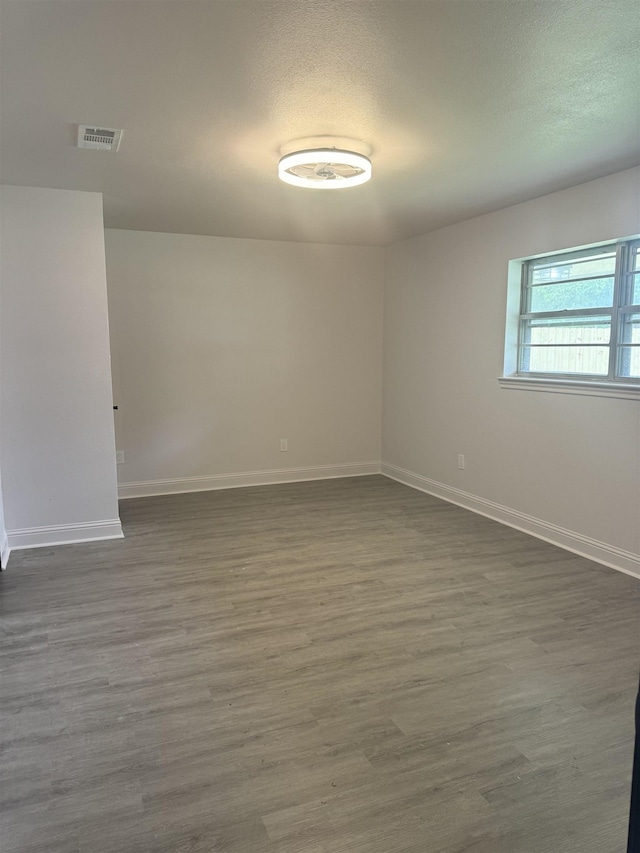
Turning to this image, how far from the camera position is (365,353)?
6074 millimetres

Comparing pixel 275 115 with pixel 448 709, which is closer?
pixel 448 709

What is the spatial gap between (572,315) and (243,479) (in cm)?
338

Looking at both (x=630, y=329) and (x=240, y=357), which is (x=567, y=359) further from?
(x=240, y=357)

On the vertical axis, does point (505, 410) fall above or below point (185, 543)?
above

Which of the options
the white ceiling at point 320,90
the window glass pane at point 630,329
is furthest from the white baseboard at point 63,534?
the window glass pane at point 630,329

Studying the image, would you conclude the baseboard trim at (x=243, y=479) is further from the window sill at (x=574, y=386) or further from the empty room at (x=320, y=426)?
the window sill at (x=574, y=386)

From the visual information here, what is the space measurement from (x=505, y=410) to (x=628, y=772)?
2883mm

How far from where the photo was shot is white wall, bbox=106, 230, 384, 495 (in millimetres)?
5168

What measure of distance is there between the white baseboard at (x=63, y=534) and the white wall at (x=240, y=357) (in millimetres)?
Result: 1142

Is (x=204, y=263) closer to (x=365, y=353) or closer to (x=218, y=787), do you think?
(x=365, y=353)

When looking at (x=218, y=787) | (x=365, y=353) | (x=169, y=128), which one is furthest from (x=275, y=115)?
(x=365, y=353)

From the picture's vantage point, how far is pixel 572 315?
12.7ft

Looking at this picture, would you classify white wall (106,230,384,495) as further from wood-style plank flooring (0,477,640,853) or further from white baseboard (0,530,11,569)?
wood-style plank flooring (0,477,640,853)

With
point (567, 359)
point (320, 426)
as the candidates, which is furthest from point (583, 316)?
point (320, 426)
